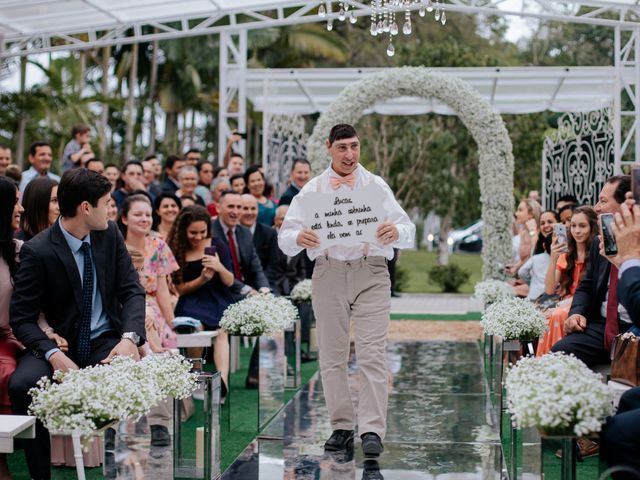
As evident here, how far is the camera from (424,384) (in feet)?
29.1

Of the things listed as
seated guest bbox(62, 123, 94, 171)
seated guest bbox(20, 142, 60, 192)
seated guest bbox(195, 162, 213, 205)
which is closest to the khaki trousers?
seated guest bbox(20, 142, 60, 192)

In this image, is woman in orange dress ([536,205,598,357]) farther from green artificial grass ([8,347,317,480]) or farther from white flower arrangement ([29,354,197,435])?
white flower arrangement ([29,354,197,435])

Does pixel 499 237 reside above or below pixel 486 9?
below

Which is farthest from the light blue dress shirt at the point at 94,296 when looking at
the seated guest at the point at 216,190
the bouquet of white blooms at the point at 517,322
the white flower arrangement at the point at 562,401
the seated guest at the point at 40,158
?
the seated guest at the point at 216,190

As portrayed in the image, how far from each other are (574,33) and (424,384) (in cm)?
3268

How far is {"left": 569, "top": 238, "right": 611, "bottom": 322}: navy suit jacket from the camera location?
20.7 ft

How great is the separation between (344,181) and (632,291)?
2.50 metres

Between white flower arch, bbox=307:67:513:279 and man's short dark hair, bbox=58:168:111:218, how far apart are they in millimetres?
7775

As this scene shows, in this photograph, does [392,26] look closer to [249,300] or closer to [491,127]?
[249,300]

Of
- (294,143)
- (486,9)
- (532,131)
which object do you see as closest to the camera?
(486,9)

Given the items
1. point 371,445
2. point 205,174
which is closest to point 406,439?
point 371,445

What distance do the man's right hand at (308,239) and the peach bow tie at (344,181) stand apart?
15.9 inches

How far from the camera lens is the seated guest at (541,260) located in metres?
8.93

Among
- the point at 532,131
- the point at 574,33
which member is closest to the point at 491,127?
the point at 532,131
